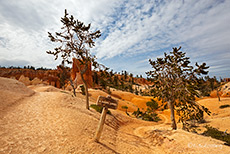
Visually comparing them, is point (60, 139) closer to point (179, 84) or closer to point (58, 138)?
point (58, 138)

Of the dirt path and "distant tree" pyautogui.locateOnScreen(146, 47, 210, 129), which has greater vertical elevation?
"distant tree" pyautogui.locateOnScreen(146, 47, 210, 129)

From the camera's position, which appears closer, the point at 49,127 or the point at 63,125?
the point at 49,127

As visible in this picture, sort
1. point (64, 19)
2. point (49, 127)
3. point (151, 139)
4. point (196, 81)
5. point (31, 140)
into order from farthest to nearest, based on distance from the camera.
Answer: point (64, 19), point (151, 139), point (196, 81), point (49, 127), point (31, 140)

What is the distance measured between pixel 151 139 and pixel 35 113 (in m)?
10.7

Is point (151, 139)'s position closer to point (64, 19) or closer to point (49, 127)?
point (49, 127)

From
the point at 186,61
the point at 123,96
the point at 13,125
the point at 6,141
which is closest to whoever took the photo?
the point at 6,141

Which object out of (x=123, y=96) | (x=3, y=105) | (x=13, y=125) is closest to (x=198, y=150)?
(x=13, y=125)

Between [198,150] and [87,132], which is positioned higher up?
[87,132]

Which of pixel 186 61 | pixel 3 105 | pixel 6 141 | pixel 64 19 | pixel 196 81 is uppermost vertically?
pixel 64 19

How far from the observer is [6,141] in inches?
222

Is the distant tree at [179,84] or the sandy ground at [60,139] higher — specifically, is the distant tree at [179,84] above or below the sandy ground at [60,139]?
above

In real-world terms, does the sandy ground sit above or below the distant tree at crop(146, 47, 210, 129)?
below

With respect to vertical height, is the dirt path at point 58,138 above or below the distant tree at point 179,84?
below

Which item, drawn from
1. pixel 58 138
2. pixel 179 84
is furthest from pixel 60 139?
pixel 179 84
